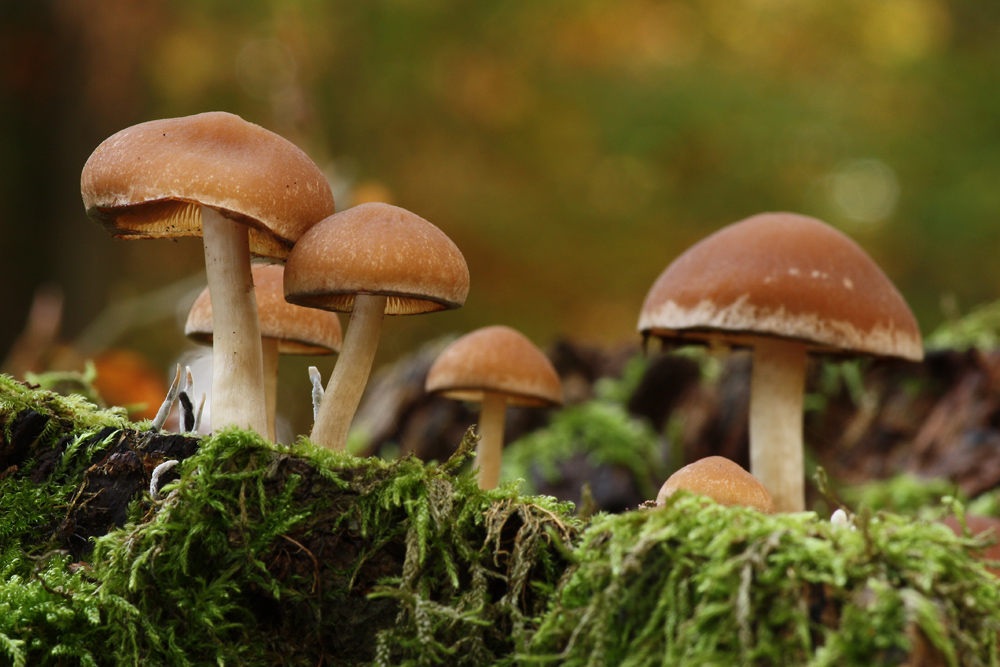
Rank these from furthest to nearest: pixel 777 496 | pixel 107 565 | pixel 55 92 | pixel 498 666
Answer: pixel 55 92 < pixel 777 496 < pixel 107 565 < pixel 498 666

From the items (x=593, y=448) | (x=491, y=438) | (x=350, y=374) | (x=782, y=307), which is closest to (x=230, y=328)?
(x=350, y=374)

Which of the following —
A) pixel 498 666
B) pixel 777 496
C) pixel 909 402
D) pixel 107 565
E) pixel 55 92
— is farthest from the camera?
pixel 55 92

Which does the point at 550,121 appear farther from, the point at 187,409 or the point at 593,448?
the point at 187,409

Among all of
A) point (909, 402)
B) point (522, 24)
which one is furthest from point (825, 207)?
point (909, 402)

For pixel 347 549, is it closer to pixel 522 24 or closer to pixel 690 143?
pixel 690 143

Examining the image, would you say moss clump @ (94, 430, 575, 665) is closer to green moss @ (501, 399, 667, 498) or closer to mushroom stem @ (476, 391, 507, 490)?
mushroom stem @ (476, 391, 507, 490)

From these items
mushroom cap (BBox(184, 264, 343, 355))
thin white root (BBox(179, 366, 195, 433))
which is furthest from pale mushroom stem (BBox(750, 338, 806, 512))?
thin white root (BBox(179, 366, 195, 433))
